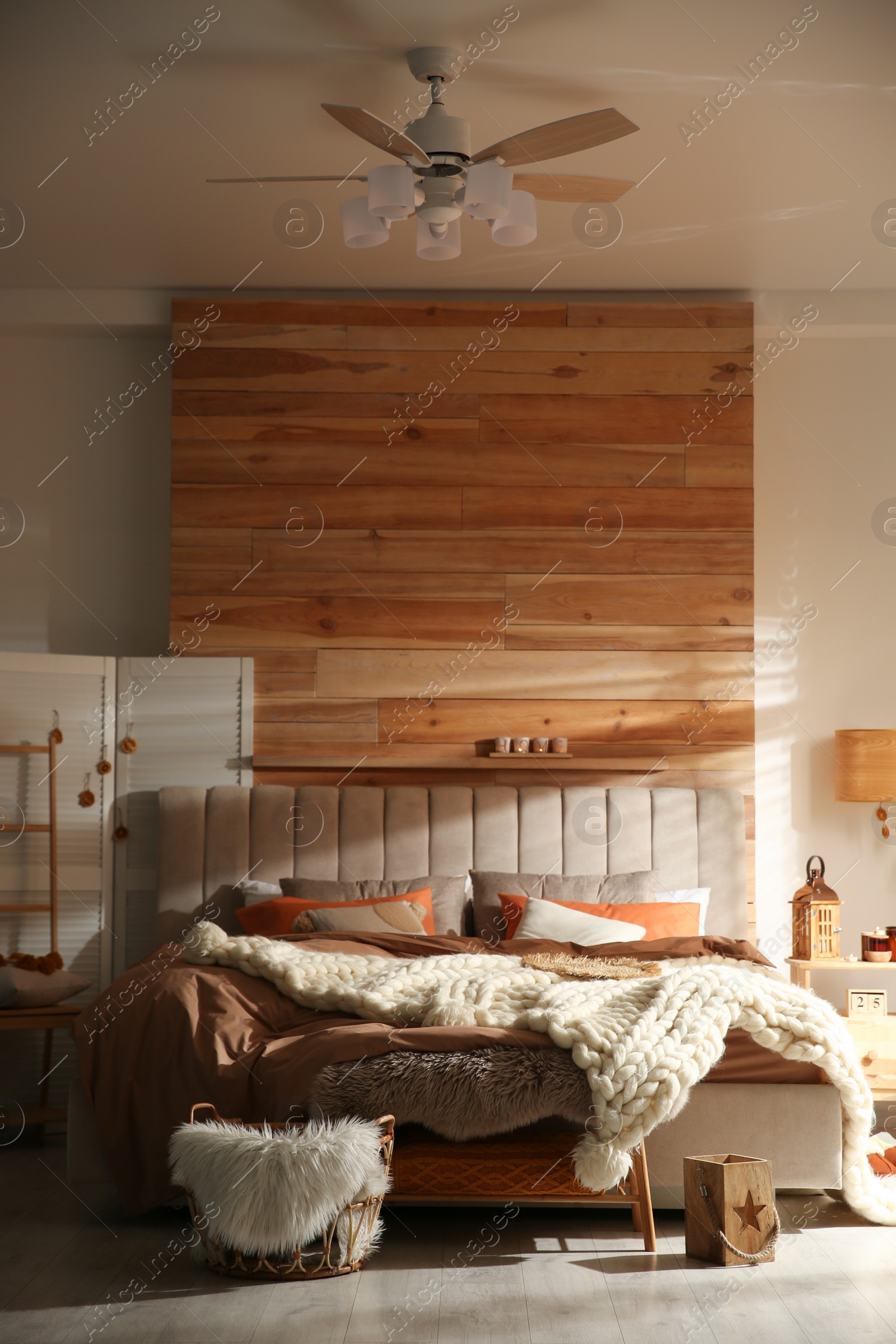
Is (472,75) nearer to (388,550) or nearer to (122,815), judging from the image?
(388,550)

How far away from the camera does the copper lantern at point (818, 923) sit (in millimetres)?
4562

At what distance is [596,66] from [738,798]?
2879 mm

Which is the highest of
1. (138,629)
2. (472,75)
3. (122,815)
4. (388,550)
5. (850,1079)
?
(472,75)

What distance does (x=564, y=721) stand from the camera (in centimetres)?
504

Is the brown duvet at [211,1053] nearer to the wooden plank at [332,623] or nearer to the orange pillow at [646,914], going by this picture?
the orange pillow at [646,914]

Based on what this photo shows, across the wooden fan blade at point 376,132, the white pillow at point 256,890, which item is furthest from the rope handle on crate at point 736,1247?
the wooden fan blade at point 376,132

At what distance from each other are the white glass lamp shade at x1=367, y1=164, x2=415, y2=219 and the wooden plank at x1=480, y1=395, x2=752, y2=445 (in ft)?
6.34

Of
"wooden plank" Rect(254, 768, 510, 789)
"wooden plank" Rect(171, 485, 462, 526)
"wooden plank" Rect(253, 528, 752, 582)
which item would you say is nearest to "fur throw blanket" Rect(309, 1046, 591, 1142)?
"wooden plank" Rect(254, 768, 510, 789)

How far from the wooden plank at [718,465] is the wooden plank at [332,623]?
1.15 metres

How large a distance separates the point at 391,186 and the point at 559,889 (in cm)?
274

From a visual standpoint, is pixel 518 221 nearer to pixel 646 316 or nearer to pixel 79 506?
pixel 646 316

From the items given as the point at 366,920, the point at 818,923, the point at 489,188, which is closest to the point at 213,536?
the point at 366,920

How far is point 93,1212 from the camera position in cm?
323

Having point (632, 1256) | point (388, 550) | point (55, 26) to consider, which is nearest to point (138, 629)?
point (388, 550)
